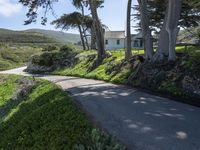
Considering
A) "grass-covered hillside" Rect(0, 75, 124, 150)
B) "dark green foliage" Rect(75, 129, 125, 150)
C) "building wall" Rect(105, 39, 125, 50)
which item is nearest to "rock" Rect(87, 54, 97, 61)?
"grass-covered hillside" Rect(0, 75, 124, 150)

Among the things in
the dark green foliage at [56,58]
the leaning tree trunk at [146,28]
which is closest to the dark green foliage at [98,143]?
the leaning tree trunk at [146,28]

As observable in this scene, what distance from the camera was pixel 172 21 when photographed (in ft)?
62.5

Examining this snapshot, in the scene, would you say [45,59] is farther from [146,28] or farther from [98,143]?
[98,143]

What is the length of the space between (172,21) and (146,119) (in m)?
8.73

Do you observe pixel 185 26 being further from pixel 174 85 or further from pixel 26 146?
pixel 26 146

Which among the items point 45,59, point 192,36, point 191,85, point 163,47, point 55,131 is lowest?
point 45,59

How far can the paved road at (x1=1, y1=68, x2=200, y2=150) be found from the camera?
938 cm

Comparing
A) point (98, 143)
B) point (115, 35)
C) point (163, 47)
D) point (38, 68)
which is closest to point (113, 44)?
point (115, 35)

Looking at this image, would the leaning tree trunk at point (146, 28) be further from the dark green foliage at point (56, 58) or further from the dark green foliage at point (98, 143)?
the dark green foliage at point (56, 58)

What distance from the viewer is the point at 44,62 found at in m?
47.6

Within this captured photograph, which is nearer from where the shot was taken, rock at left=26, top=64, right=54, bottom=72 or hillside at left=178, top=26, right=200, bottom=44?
hillside at left=178, top=26, right=200, bottom=44

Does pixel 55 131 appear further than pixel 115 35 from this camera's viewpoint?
No

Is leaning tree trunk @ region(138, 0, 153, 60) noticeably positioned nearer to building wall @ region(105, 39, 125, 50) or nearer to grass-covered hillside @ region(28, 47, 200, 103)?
grass-covered hillside @ region(28, 47, 200, 103)

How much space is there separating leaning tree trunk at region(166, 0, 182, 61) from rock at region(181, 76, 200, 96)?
3201mm
